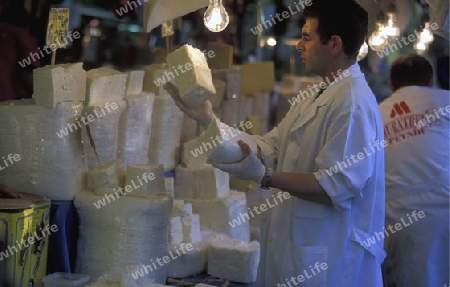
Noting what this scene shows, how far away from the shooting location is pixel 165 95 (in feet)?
13.9

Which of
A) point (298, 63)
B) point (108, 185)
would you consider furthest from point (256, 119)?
point (298, 63)

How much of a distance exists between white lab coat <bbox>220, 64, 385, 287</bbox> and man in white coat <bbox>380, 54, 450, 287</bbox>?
1.37 m

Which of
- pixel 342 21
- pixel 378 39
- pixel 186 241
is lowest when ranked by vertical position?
pixel 186 241

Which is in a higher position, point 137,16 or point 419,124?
point 137,16

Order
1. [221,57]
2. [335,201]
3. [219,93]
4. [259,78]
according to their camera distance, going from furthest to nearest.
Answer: [259,78] < [221,57] < [219,93] < [335,201]

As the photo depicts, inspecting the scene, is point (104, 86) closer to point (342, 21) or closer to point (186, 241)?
point (186, 241)

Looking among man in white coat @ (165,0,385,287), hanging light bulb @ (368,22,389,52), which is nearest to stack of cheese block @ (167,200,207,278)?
man in white coat @ (165,0,385,287)

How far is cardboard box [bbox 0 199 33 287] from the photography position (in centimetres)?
308

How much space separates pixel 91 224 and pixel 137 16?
361 centimetres

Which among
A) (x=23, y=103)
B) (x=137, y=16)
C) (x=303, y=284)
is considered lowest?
(x=303, y=284)

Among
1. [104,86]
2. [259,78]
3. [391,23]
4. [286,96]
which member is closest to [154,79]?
[104,86]

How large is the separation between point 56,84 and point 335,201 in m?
1.46

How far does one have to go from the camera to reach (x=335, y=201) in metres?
2.83

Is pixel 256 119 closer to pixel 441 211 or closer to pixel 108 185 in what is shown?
pixel 441 211
